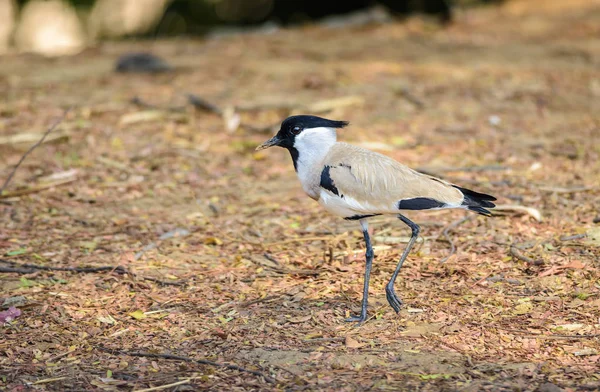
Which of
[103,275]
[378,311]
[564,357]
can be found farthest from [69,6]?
[564,357]

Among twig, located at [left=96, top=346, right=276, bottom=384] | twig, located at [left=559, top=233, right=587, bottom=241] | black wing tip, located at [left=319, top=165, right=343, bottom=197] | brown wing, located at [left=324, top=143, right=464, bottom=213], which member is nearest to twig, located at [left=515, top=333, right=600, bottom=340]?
brown wing, located at [left=324, top=143, right=464, bottom=213]

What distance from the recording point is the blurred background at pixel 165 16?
510 inches

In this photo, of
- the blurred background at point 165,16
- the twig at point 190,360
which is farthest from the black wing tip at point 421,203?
the blurred background at point 165,16

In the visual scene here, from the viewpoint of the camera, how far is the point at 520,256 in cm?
495

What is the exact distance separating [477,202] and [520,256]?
0.78m

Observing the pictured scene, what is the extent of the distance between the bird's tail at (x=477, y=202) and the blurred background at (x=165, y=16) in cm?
882

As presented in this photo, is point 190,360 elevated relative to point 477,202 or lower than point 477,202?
lower

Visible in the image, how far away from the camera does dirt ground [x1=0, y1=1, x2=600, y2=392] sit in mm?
3951

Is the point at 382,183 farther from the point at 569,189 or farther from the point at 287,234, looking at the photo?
the point at 569,189

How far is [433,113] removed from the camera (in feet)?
27.0

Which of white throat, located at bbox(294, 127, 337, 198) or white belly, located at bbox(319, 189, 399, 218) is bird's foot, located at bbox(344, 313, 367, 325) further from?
white throat, located at bbox(294, 127, 337, 198)

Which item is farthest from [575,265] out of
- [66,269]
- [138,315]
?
[66,269]

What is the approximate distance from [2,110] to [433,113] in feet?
15.2

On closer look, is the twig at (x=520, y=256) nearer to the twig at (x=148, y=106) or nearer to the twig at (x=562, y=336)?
the twig at (x=562, y=336)
